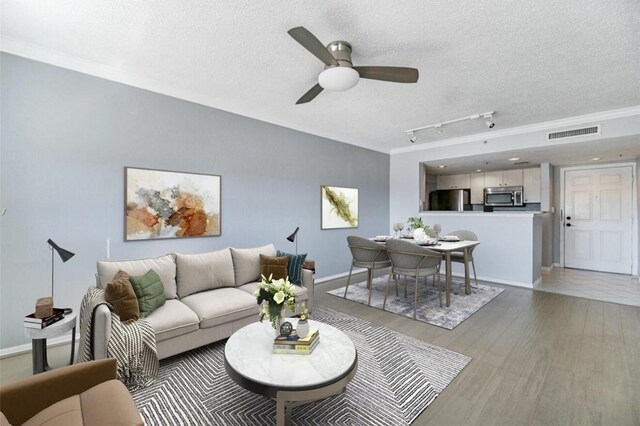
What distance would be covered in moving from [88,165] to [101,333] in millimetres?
1691

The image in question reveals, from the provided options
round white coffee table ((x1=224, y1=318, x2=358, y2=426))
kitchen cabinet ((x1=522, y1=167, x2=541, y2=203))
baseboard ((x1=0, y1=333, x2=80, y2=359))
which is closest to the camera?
round white coffee table ((x1=224, y1=318, x2=358, y2=426))

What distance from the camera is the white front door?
559 cm

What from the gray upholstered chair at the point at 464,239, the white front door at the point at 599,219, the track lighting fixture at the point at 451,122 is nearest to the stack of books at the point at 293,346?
the gray upholstered chair at the point at 464,239

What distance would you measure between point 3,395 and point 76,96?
2602 millimetres

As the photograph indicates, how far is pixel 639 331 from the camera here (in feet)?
9.84

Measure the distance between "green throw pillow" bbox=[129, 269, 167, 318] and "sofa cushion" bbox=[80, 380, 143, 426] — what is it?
0.96m

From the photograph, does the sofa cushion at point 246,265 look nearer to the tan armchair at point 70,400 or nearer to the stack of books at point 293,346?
the stack of books at point 293,346

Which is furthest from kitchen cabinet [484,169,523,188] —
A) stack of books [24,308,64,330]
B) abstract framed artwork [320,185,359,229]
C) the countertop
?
stack of books [24,308,64,330]

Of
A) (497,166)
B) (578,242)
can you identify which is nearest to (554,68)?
(497,166)

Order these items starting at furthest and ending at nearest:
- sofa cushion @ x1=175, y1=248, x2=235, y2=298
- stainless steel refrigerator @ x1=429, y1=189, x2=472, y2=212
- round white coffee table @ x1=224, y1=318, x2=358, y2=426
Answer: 1. stainless steel refrigerator @ x1=429, y1=189, x2=472, y2=212
2. sofa cushion @ x1=175, y1=248, x2=235, y2=298
3. round white coffee table @ x1=224, y1=318, x2=358, y2=426

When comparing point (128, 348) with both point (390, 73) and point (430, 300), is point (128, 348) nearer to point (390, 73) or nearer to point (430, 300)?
point (390, 73)

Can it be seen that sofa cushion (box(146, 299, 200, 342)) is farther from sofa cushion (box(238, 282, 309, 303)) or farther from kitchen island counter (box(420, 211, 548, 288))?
kitchen island counter (box(420, 211, 548, 288))

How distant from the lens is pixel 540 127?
14.7 ft

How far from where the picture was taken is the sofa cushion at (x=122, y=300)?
2184 mm
